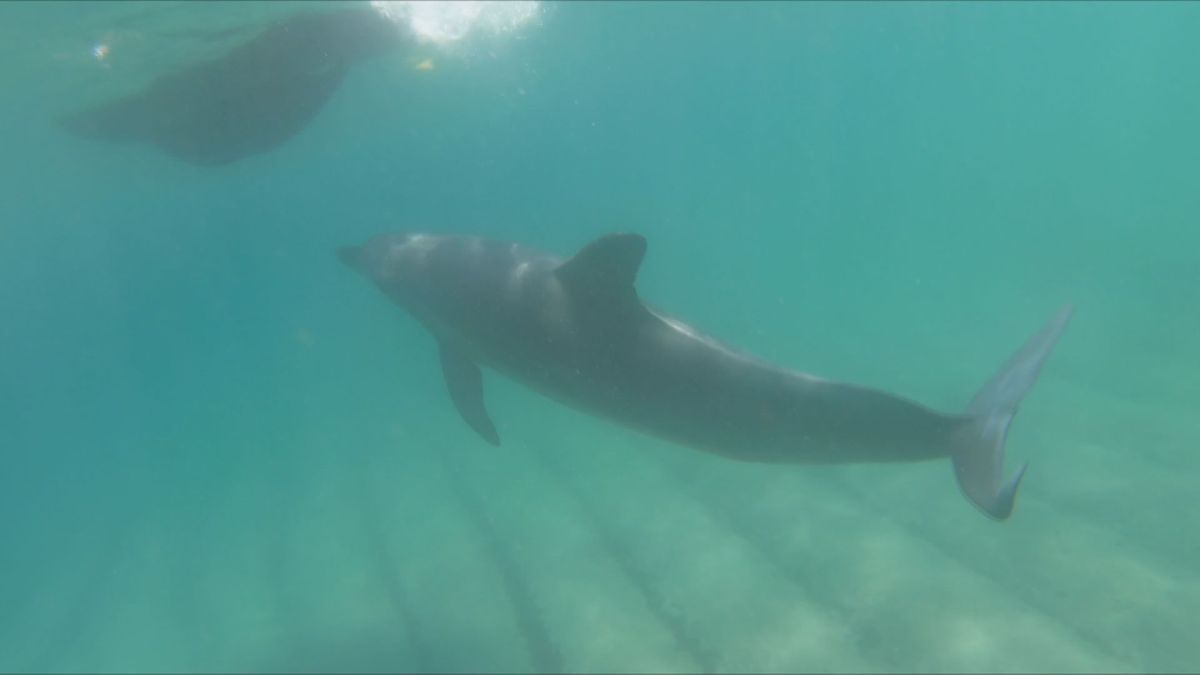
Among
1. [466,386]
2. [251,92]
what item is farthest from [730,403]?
[251,92]

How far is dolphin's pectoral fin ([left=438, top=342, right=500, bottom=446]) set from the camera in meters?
8.82

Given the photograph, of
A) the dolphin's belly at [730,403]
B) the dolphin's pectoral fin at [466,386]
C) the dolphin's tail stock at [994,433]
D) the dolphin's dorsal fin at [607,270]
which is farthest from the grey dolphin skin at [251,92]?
the dolphin's tail stock at [994,433]

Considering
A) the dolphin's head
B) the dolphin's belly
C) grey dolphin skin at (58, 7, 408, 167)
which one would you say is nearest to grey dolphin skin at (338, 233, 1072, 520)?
the dolphin's belly

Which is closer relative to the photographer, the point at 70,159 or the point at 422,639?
the point at 422,639

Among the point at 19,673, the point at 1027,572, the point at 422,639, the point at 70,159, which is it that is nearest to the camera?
the point at 1027,572

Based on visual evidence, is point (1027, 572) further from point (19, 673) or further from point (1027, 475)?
point (19, 673)

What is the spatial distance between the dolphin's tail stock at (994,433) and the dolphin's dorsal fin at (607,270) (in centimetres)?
298

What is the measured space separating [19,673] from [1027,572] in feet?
54.8

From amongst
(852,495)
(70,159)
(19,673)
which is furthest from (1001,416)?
(70,159)

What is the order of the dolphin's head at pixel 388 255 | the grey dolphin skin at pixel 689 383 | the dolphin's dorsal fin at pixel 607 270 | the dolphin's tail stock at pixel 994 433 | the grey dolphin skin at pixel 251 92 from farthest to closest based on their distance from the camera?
the grey dolphin skin at pixel 251 92
the dolphin's head at pixel 388 255
the dolphin's dorsal fin at pixel 607 270
the grey dolphin skin at pixel 689 383
the dolphin's tail stock at pixel 994 433

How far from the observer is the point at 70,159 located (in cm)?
3067

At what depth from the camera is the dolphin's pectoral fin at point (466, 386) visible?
28.9ft

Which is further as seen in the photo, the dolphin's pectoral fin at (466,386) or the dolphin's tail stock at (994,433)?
the dolphin's pectoral fin at (466,386)

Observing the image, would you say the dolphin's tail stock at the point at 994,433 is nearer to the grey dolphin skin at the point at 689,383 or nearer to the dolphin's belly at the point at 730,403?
the grey dolphin skin at the point at 689,383
